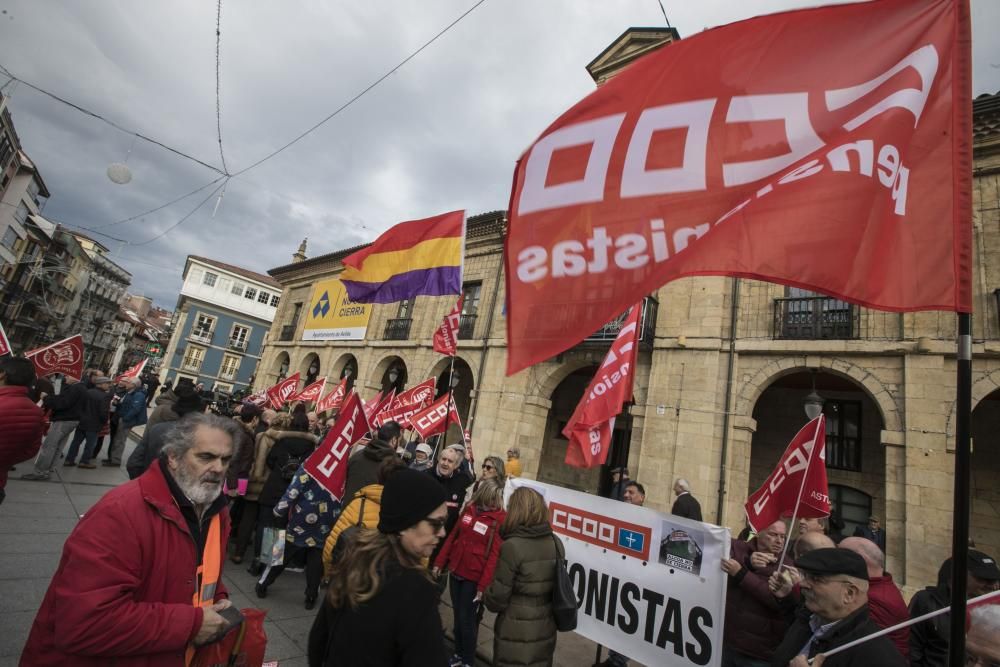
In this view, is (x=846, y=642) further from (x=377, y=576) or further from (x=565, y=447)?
(x=565, y=447)

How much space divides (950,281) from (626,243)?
136 cm

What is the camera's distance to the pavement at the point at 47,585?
10.9 feet

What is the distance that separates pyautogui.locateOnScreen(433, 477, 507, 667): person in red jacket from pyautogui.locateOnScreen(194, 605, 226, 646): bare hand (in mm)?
2290

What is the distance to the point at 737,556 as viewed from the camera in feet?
12.3

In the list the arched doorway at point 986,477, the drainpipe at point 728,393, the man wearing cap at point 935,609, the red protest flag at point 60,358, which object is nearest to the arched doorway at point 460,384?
the drainpipe at point 728,393

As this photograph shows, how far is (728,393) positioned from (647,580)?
6.81 metres

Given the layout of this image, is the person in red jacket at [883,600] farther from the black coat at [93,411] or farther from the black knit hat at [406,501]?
the black coat at [93,411]

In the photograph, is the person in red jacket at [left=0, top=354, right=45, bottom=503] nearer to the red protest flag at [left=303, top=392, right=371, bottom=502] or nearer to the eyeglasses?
the red protest flag at [left=303, top=392, right=371, bottom=502]

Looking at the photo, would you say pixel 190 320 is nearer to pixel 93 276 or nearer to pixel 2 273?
pixel 2 273

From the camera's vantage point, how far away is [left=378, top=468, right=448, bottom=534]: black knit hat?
1753mm

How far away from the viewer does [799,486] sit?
4242 mm

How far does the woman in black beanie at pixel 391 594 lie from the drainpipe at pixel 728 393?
28.8ft

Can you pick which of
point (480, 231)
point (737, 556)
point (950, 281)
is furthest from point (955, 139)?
point (480, 231)

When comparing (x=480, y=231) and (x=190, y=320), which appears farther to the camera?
(x=190, y=320)
